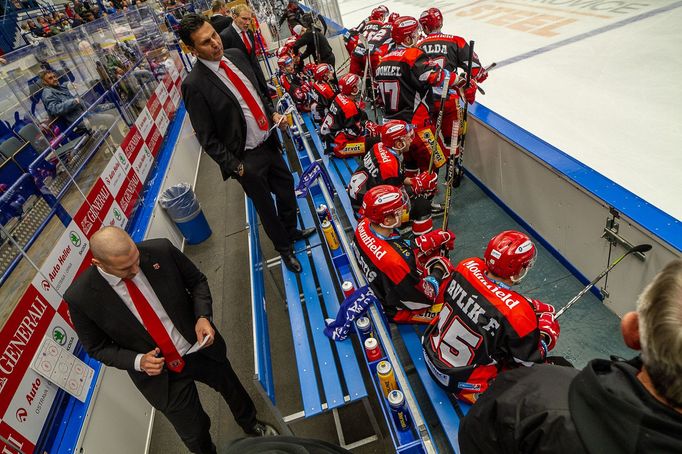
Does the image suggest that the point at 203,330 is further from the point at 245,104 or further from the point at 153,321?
the point at 245,104

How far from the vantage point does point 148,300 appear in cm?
177

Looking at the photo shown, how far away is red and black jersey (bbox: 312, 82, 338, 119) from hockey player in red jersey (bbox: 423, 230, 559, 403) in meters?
3.41

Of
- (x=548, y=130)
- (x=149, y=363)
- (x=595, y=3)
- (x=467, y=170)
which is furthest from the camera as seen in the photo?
(x=595, y=3)

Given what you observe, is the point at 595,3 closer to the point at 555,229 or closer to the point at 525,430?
the point at 555,229

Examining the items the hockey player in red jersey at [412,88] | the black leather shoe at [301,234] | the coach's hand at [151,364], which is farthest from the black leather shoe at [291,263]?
the hockey player in red jersey at [412,88]

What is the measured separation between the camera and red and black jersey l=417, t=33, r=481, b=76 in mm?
3480

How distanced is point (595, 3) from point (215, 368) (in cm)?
694

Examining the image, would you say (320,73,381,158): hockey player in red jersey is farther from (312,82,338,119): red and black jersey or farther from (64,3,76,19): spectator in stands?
(64,3,76,19): spectator in stands

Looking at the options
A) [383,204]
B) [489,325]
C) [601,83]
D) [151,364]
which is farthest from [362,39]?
[151,364]

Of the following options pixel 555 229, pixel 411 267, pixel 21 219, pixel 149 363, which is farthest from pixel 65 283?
pixel 555 229

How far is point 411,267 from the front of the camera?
2037 mm

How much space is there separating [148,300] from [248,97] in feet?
4.57

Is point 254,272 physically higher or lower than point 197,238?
higher

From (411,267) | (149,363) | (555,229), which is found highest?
(149,363)
